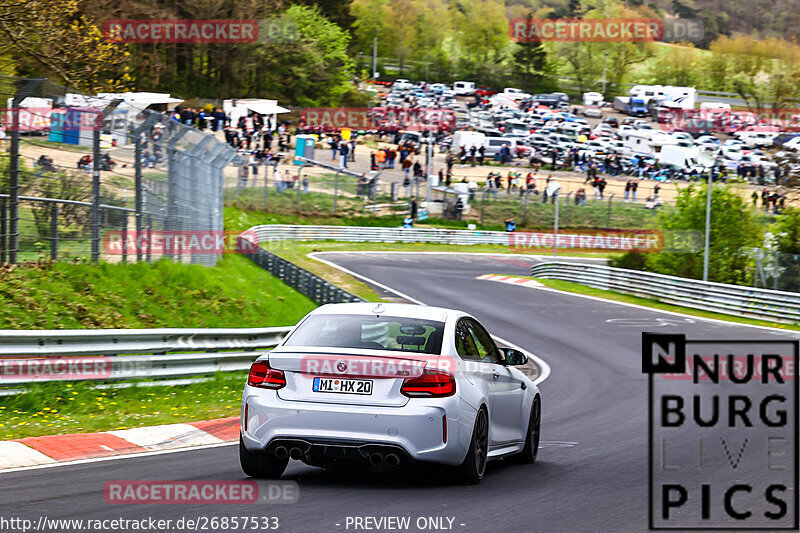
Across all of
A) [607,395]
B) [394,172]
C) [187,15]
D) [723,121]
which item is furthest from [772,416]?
[723,121]

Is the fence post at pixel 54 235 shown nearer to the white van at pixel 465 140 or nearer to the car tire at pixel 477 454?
the car tire at pixel 477 454

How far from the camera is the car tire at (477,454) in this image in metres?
7.56

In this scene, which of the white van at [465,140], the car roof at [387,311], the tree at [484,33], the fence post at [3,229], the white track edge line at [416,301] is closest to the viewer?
the car roof at [387,311]

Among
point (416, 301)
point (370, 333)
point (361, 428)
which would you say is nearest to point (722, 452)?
point (370, 333)

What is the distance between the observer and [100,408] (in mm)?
11773

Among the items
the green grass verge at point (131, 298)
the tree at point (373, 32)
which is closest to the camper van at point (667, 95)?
the tree at point (373, 32)

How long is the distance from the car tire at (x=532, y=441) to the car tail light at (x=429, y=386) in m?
2.24

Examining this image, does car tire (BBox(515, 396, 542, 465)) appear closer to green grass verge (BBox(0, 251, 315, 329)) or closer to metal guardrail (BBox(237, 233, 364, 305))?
green grass verge (BBox(0, 251, 315, 329))

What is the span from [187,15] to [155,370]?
70.3 meters

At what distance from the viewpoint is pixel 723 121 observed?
99500mm

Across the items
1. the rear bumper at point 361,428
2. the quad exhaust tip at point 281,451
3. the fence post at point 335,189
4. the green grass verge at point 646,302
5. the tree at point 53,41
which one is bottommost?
the green grass verge at point 646,302

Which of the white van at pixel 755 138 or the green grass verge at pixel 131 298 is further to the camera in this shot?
the white van at pixel 755 138

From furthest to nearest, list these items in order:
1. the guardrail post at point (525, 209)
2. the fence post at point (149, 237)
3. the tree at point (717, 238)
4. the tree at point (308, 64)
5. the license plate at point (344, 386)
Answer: the tree at point (308, 64) → the guardrail post at point (525, 209) → the tree at point (717, 238) → the fence post at point (149, 237) → the license plate at point (344, 386)

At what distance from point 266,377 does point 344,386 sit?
606mm
